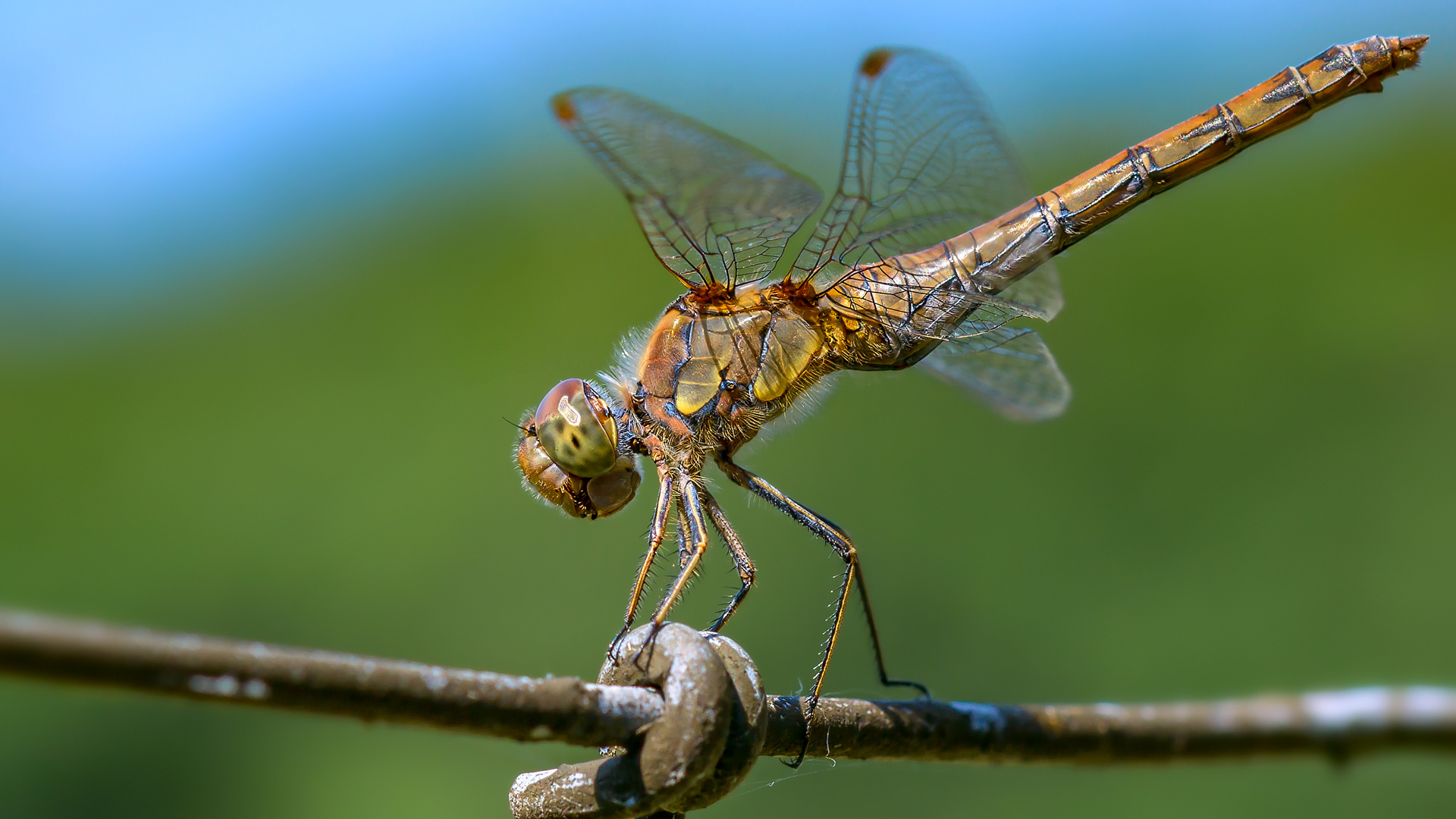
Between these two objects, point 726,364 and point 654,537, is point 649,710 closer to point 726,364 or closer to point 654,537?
point 654,537

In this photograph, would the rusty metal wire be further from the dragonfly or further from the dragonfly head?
the dragonfly head

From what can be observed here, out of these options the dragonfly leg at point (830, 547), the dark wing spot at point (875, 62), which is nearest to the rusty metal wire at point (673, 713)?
the dragonfly leg at point (830, 547)

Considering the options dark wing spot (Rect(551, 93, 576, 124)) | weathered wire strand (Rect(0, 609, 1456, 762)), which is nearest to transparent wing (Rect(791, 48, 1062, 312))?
dark wing spot (Rect(551, 93, 576, 124))

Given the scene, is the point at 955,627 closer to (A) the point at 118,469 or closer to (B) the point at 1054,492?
(B) the point at 1054,492

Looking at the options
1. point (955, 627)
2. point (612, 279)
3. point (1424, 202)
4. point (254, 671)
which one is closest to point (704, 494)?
point (254, 671)

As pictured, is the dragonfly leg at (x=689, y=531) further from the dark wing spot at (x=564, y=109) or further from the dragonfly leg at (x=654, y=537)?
the dark wing spot at (x=564, y=109)
